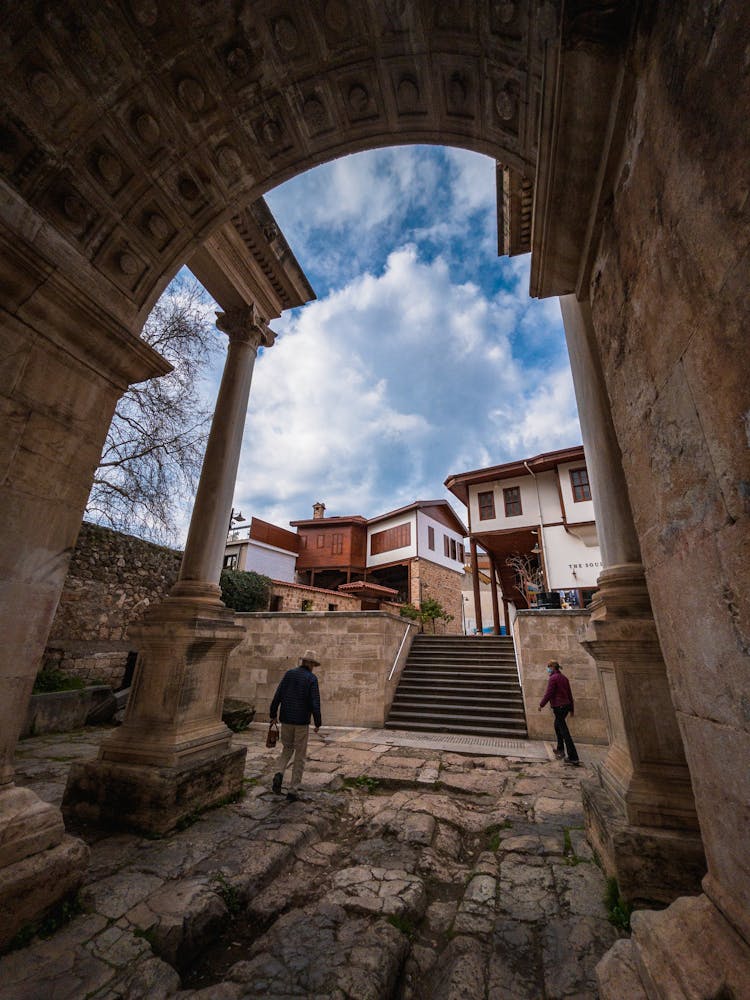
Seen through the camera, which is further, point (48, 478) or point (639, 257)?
point (48, 478)

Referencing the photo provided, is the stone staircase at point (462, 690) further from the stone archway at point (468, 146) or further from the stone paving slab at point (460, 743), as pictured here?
the stone archway at point (468, 146)

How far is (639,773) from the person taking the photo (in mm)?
2391

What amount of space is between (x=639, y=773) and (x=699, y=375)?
2426 mm

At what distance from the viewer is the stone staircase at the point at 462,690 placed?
25.4 feet

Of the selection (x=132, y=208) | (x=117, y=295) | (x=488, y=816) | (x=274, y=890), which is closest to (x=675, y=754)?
(x=488, y=816)

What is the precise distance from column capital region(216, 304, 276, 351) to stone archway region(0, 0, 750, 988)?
7.52 ft

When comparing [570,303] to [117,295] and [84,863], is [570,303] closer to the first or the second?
[117,295]

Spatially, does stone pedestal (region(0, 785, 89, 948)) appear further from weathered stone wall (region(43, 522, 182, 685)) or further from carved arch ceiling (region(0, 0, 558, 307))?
weathered stone wall (region(43, 522, 182, 685))

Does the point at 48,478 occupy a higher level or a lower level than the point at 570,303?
lower

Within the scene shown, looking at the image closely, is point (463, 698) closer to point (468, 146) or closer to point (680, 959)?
point (680, 959)

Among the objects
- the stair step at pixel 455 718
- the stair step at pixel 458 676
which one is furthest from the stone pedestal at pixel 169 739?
the stair step at pixel 458 676

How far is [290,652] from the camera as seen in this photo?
29.6 feet

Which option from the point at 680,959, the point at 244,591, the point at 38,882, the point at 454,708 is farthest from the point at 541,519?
the point at 38,882

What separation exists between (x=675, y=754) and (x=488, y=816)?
2.16 metres
